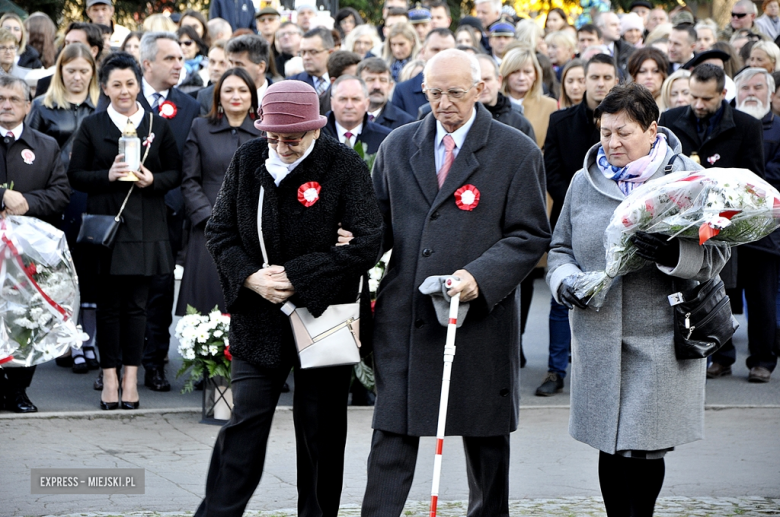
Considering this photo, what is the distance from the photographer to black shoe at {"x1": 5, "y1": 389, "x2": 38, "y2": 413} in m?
7.53

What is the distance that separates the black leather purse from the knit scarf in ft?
12.4

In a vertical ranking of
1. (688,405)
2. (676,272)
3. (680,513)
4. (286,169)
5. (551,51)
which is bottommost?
(680,513)

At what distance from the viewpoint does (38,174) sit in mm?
7750

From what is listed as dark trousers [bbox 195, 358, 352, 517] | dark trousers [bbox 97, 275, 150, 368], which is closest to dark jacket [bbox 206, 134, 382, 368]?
dark trousers [bbox 195, 358, 352, 517]

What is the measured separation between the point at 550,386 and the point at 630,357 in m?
3.56

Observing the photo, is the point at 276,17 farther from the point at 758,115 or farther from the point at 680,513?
the point at 680,513

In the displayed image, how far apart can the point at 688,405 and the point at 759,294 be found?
423 centimetres

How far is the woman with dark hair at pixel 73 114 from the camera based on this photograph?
28.5 feet

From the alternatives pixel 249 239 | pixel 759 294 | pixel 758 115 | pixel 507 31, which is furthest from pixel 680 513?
pixel 507 31

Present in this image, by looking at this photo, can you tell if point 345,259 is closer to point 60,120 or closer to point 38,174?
point 38,174

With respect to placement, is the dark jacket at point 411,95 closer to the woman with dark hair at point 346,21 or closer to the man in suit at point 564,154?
the man in suit at point 564,154

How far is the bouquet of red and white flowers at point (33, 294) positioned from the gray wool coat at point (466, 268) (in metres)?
2.99

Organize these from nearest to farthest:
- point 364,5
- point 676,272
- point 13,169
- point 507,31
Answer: point 676,272 < point 13,169 < point 507,31 < point 364,5

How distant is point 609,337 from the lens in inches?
191
